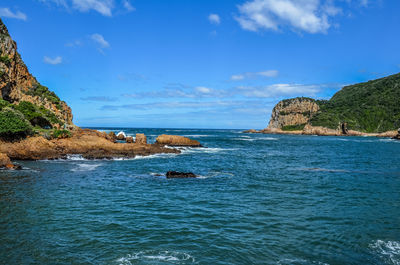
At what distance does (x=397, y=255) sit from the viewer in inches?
417

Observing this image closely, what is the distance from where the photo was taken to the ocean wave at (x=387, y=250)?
33.6ft

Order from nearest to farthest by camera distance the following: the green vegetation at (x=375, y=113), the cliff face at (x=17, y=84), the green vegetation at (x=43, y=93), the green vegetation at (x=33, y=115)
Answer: the green vegetation at (x=33, y=115) → the cliff face at (x=17, y=84) → the green vegetation at (x=43, y=93) → the green vegetation at (x=375, y=113)

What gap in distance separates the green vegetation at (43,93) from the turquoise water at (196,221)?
4790 centimetres

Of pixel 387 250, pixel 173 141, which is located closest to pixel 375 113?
pixel 173 141

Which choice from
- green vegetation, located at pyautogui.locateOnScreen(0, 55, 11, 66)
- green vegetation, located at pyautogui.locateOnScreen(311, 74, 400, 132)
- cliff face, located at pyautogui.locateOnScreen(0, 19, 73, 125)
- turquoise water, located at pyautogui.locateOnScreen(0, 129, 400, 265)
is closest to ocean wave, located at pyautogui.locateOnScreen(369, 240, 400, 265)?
turquoise water, located at pyautogui.locateOnScreen(0, 129, 400, 265)

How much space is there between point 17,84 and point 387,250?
228 ft

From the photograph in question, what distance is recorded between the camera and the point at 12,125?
37.2m

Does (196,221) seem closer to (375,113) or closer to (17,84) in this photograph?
(17,84)

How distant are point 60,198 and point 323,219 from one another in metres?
15.7

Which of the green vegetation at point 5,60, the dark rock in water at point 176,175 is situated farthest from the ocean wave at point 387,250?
the green vegetation at point 5,60

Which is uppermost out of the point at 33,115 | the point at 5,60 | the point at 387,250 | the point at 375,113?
the point at 5,60

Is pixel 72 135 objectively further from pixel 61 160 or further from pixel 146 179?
pixel 146 179

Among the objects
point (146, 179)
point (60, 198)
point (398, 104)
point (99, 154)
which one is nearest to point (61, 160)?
point (99, 154)

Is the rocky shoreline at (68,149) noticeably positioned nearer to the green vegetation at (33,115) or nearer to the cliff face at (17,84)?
the green vegetation at (33,115)
